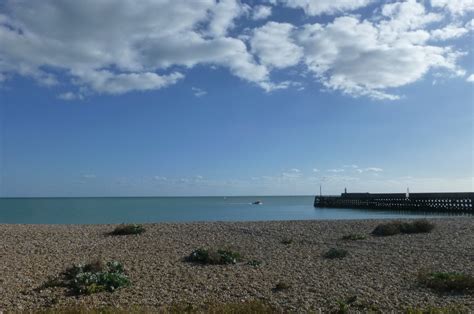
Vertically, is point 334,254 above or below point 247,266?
above

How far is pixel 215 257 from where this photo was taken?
12.1 m

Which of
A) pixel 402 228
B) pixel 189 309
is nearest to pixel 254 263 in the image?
pixel 189 309

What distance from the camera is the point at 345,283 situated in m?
9.59

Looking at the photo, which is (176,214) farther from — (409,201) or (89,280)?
(89,280)

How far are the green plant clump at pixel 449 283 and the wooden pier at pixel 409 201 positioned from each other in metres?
47.0

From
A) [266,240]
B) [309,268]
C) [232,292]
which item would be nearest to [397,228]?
[266,240]

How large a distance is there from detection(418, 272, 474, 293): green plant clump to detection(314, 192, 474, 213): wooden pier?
46985mm

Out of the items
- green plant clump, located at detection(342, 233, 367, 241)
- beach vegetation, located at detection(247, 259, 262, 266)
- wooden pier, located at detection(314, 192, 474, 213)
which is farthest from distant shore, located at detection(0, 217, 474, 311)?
wooden pier, located at detection(314, 192, 474, 213)

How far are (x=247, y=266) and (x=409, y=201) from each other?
2152 inches

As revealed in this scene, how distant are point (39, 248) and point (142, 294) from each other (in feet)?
23.8

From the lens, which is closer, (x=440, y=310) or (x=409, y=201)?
(x=440, y=310)

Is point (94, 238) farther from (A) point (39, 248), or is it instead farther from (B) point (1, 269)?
(B) point (1, 269)

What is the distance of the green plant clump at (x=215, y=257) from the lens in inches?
476

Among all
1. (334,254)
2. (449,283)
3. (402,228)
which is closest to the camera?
(449,283)
